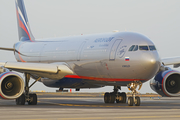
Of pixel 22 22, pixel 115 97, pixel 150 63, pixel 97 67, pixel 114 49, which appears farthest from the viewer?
pixel 22 22

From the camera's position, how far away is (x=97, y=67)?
68.1ft

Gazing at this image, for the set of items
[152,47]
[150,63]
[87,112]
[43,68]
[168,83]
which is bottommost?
[87,112]

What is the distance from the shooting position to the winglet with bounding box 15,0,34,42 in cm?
3145

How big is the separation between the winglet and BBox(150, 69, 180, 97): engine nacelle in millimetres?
12455

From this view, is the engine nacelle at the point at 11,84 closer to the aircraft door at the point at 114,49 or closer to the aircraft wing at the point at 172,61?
the aircraft door at the point at 114,49

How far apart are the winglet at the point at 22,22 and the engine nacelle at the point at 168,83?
40.9 ft

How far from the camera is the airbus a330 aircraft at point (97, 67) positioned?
19.2 m

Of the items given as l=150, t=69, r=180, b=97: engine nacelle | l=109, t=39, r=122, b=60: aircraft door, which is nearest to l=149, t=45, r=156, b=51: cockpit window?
l=109, t=39, r=122, b=60: aircraft door

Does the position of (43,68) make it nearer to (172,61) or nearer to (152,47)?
(152,47)

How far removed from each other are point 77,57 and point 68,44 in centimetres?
210

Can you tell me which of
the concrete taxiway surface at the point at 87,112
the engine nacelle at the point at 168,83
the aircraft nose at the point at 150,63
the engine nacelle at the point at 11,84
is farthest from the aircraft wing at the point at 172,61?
the engine nacelle at the point at 11,84

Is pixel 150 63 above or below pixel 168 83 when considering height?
above

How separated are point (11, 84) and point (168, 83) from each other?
8967 mm

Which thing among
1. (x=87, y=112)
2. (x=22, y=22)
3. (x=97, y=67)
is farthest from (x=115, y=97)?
(x=22, y=22)
